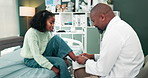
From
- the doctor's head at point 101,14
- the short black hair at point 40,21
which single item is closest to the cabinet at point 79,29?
the short black hair at point 40,21

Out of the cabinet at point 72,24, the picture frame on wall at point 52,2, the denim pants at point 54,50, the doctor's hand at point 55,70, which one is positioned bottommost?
the doctor's hand at point 55,70

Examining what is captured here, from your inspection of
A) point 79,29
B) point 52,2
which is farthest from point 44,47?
point 52,2

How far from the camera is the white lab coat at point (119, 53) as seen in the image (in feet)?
3.31

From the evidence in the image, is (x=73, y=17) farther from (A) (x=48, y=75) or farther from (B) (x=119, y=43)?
(B) (x=119, y=43)

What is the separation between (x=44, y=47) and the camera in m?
1.61

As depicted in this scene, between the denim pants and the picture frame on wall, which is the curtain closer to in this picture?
the picture frame on wall

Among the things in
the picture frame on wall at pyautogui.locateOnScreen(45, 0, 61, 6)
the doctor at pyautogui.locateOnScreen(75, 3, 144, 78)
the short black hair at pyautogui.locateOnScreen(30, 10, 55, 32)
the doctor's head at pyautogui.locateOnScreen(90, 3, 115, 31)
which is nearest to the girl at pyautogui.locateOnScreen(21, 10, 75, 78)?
the short black hair at pyautogui.locateOnScreen(30, 10, 55, 32)

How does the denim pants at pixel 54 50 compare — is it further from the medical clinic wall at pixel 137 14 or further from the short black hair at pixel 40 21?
the medical clinic wall at pixel 137 14

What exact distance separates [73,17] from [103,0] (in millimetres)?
731

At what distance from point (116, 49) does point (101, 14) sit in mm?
273

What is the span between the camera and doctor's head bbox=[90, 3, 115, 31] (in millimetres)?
1082

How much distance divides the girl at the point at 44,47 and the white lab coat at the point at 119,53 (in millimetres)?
516

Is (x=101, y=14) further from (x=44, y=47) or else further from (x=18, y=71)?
A: (x=18, y=71)

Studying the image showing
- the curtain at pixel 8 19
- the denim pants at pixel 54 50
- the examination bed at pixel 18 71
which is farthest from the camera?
the curtain at pixel 8 19
